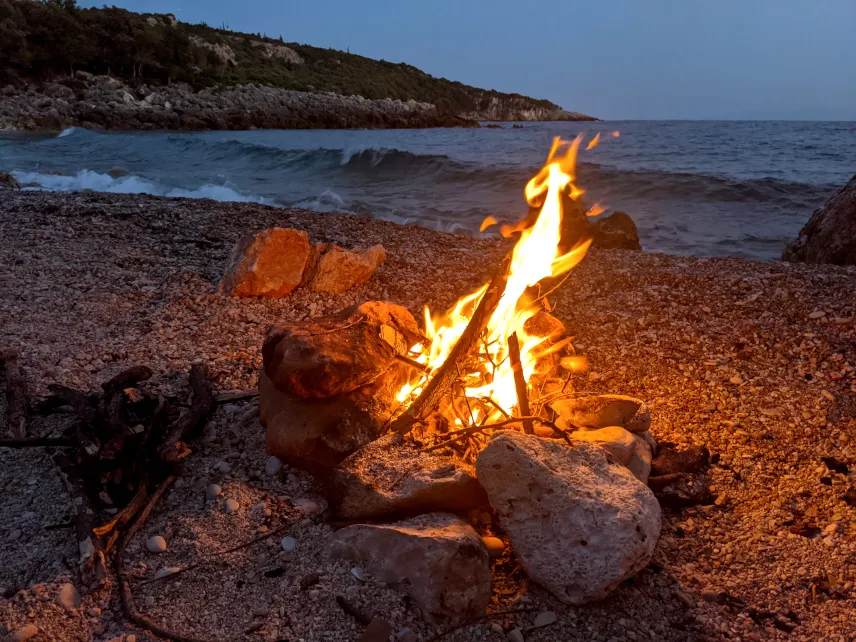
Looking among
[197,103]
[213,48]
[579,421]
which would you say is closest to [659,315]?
[579,421]

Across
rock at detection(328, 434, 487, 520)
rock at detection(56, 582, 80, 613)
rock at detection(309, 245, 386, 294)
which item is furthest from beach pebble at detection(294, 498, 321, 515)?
rock at detection(309, 245, 386, 294)

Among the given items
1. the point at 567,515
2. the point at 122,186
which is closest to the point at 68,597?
the point at 567,515

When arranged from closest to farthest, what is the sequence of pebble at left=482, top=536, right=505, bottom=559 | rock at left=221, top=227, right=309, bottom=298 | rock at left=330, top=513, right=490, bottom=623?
1. rock at left=330, top=513, right=490, bottom=623
2. pebble at left=482, top=536, right=505, bottom=559
3. rock at left=221, top=227, right=309, bottom=298

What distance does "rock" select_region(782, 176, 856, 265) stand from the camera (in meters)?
7.39

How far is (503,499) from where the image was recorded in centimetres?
244

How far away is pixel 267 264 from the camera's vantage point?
544cm

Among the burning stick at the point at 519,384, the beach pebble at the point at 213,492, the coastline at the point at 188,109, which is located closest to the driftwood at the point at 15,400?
the beach pebble at the point at 213,492

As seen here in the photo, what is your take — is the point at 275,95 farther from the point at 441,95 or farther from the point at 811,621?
the point at 811,621

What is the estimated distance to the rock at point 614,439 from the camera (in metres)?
2.89

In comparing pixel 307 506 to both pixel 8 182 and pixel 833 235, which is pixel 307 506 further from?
pixel 8 182

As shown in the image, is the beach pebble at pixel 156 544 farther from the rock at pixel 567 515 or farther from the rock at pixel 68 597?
the rock at pixel 567 515

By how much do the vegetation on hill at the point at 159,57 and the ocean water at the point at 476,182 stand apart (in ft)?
102

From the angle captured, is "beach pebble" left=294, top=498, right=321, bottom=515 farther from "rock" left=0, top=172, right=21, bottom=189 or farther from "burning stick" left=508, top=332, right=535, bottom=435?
"rock" left=0, top=172, right=21, bottom=189

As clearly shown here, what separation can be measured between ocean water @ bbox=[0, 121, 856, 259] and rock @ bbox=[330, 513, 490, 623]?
885 centimetres
